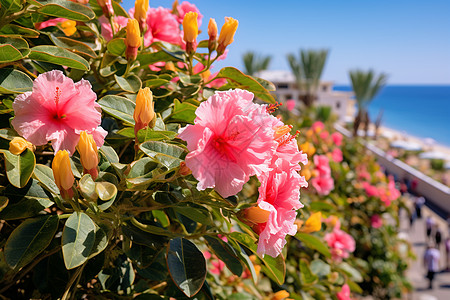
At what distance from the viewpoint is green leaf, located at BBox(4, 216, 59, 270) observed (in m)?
0.52

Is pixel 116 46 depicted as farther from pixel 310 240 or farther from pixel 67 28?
pixel 310 240

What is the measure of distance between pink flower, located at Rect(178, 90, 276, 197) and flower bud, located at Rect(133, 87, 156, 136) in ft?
0.30

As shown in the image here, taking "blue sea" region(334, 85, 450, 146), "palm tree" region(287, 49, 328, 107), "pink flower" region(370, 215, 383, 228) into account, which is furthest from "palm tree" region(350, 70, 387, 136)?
"blue sea" region(334, 85, 450, 146)

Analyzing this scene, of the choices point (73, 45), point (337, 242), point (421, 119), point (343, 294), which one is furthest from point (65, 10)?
point (421, 119)

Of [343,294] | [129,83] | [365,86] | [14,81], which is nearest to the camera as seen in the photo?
[14,81]

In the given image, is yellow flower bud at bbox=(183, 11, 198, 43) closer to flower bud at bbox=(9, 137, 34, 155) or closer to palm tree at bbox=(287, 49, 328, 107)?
flower bud at bbox=(9, 137, 34, 155)

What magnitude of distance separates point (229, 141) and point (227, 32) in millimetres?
368

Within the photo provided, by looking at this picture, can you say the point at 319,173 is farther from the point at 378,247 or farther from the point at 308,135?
the point at 378,247

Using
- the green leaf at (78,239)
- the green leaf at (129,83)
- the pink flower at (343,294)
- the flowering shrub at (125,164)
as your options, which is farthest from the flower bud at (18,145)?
the pink flower at (343,294)

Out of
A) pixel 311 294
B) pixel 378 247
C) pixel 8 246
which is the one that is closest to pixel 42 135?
pixel 8 246

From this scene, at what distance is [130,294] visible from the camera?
0.82 meters

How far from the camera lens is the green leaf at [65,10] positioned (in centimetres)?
68

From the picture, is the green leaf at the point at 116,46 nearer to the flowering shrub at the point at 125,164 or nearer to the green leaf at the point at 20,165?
the flowering shrub at the point at 125,164

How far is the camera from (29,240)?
54cm
